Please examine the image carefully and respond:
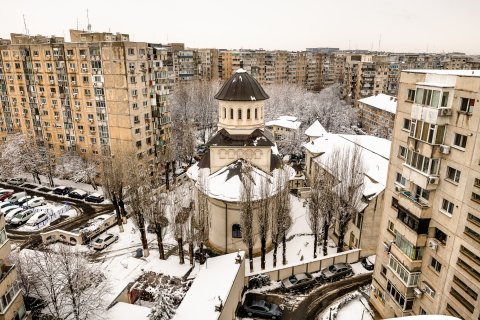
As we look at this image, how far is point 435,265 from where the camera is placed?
18297 mm

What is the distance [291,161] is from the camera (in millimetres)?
58281

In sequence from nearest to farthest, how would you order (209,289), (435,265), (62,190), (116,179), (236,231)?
1. (435,265)
2. (209,289)
3. (236,231)
4. (116,179)
5. (62,190)

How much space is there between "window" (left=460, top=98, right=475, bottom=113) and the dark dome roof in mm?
19207

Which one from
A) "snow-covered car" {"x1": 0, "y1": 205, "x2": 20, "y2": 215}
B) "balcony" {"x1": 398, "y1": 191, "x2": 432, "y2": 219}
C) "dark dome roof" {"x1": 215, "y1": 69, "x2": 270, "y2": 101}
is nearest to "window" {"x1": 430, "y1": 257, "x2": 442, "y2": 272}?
"balcony" {"x1": 398, "y1": 191, "x2": 432, "y2": 219}

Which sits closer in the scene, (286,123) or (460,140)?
(460,140)

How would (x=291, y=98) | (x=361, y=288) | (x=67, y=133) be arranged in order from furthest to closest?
(x=291, y=98)
(x=67, y=133)
(x=361, y=288)

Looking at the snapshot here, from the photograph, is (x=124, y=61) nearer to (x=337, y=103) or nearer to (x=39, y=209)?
(x=39, y=209)

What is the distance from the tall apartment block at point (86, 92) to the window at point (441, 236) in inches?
1408

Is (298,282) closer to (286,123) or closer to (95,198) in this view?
(95,198)

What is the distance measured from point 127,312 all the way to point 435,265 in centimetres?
1899

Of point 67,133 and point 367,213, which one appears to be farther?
point 67,133

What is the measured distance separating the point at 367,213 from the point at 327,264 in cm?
579

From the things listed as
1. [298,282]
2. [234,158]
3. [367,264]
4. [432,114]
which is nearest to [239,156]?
[234,158]

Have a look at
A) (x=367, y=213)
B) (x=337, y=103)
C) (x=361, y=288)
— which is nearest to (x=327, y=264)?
(x=361, y=288)
